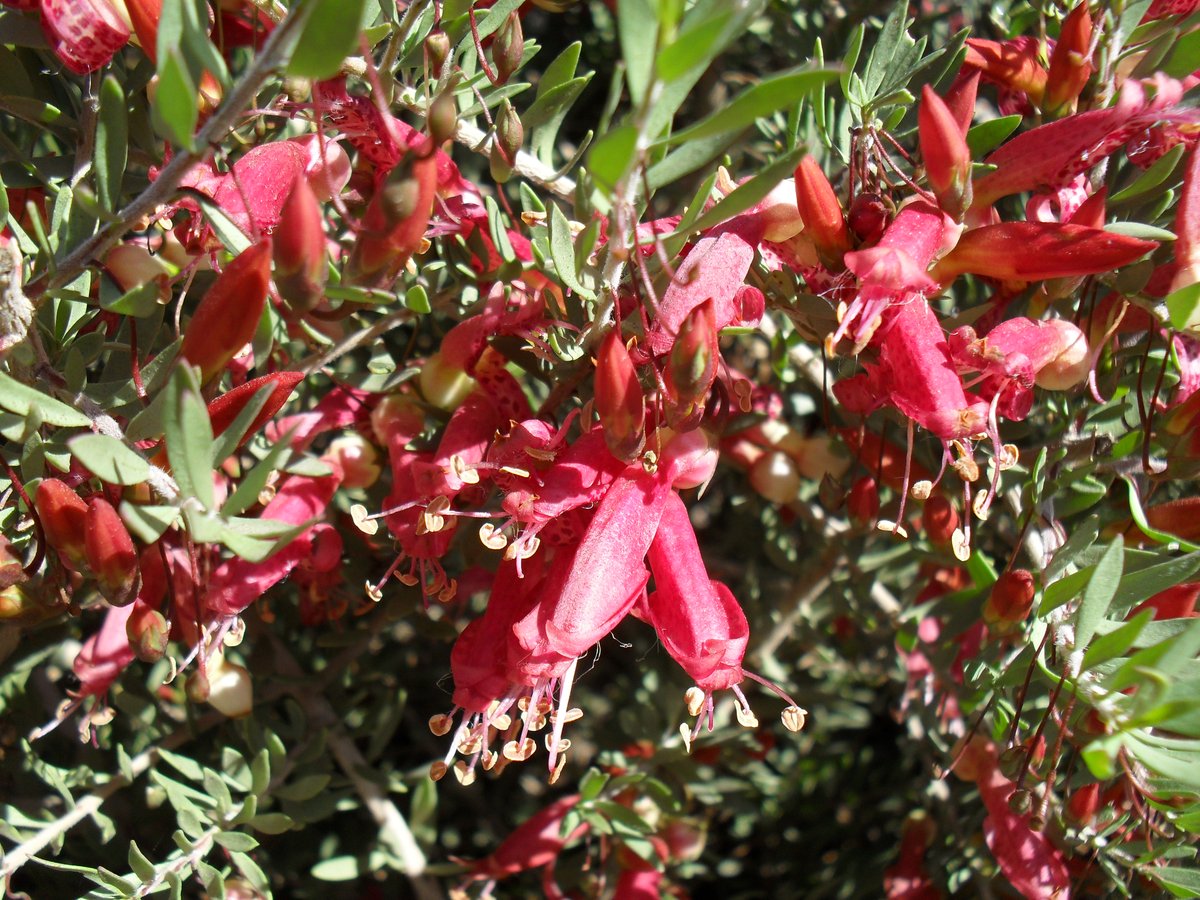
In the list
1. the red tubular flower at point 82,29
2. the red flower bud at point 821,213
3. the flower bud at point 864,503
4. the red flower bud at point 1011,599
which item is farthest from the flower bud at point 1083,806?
the red tubular flower at point 82,29

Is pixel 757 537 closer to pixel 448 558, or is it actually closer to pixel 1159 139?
pixel 448 558

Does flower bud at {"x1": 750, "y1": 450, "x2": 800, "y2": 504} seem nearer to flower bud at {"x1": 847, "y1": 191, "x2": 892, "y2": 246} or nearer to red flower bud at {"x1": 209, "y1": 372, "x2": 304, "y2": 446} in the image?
flower bud at {"x1": 847, "y1": 191, "x2": 892, "y2": 246}

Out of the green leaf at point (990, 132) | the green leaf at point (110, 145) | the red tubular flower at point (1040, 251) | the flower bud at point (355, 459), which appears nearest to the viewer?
the green leaf at point (110, 145)

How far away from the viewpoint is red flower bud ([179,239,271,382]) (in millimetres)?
668

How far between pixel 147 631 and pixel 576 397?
0.45 metres

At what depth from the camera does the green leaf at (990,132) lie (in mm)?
914

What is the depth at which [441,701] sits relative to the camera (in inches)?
60.6

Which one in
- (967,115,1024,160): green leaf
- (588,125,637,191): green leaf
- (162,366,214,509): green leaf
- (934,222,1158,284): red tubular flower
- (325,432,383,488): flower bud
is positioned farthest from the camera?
(325,432,383,488): flower bud

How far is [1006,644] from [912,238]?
1.52 ft

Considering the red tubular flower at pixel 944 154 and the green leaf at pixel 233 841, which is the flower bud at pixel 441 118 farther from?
the green leaf at pixel 233 841

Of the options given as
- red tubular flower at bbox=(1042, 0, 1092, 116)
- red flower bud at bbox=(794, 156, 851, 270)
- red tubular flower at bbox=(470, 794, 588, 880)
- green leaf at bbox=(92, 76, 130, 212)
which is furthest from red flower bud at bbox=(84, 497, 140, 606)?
red tubular flower at bbox=(1042, 0, 1092, 116)

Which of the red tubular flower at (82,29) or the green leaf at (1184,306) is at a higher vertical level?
the red tubular flower at (82,29)

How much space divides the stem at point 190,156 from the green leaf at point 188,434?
127 millimetres

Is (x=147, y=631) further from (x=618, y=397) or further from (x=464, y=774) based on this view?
(x=618, y=397)
